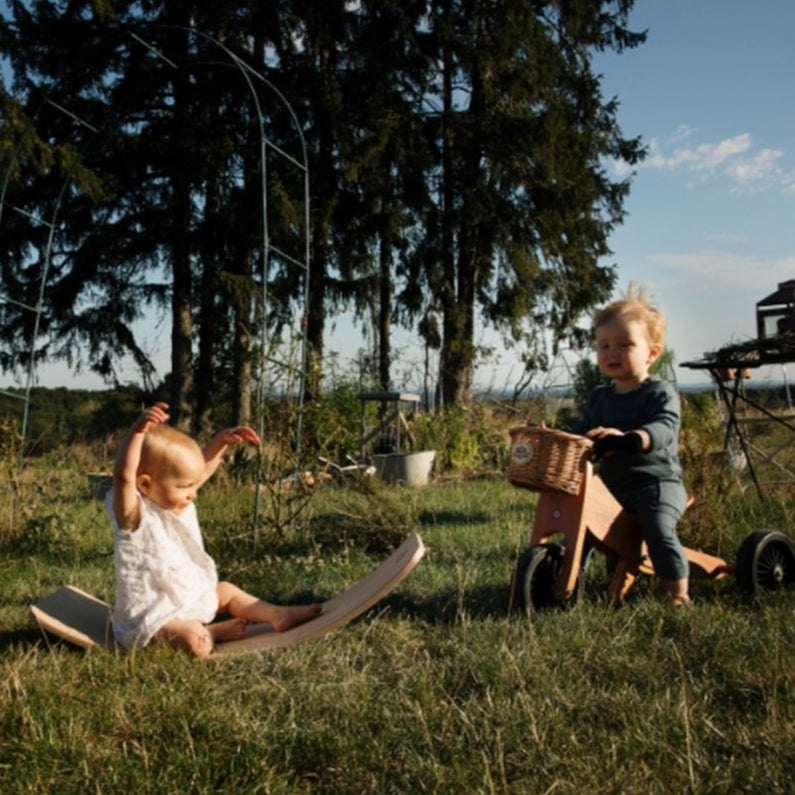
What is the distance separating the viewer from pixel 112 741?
229 cm

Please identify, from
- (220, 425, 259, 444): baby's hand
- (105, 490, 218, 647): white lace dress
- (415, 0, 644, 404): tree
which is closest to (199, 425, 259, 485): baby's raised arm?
(220, 425, 259, 444): baby's hand

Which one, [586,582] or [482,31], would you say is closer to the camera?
[586,582]

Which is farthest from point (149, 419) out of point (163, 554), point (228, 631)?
point (228, 631)

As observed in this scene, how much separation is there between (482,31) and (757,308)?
28.0 feet

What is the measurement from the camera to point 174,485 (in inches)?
131

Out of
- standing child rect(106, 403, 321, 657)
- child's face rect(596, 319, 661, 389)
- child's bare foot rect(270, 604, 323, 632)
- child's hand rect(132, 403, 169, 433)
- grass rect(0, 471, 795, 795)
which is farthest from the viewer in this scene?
child's face rect(596, 319, 661, 389)

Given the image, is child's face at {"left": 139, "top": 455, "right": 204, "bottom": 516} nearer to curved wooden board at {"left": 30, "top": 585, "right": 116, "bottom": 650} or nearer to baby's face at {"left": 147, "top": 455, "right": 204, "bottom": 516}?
baby's face at {"left": 147, "top": 455, "right": 204, "bottom": 516}

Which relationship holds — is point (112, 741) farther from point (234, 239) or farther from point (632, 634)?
point (234, 239)

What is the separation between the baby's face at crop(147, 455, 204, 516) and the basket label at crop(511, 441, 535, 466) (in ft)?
3.99

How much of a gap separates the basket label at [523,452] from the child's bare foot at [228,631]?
4.12ft

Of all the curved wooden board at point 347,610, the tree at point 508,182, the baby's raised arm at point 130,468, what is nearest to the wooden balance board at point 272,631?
the curved wooden board at point 347,610

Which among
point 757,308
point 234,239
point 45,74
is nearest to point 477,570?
point 757,308

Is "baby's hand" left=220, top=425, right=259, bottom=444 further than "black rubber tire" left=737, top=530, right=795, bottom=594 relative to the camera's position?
No

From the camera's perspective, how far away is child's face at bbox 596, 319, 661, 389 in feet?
11.8
